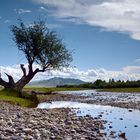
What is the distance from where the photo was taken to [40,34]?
68.5 m

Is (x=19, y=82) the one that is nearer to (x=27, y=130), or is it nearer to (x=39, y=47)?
(x=39, y=47)

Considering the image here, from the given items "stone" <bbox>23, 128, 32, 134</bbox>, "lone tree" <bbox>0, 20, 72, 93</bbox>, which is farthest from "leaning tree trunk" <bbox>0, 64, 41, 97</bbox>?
"stone" <bbox>23, 128, 32, 134</bbox>

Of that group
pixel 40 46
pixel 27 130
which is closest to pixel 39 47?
pixel 40 46

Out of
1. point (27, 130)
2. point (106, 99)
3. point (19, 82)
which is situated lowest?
point (106, 99)

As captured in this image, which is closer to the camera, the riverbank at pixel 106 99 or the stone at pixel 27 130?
the stone at pixel 27 130

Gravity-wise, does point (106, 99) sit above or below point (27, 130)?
below

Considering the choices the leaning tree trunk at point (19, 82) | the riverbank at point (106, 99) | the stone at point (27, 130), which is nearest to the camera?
the stone at point (27, 130)

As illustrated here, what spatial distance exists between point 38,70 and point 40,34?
6529mm

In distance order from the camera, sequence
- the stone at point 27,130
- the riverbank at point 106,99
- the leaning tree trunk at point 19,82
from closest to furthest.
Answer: the stone at point 27,130, the riverbank at point 106,99, the leaning tree trunk at point 19,82

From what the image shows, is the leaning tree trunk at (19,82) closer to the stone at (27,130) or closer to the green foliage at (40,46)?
the green foliage at (40,46)

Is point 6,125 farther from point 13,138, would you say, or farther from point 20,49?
point 20,49

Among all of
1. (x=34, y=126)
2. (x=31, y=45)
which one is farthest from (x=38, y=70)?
(x=34, y=126)

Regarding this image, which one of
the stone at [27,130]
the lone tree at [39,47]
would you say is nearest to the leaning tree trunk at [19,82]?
the lone tree at [39,47]

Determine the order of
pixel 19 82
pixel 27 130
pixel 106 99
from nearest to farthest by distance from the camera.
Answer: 1. pixel 27 130
2. pixel 19 82
3. pixel 106 99
